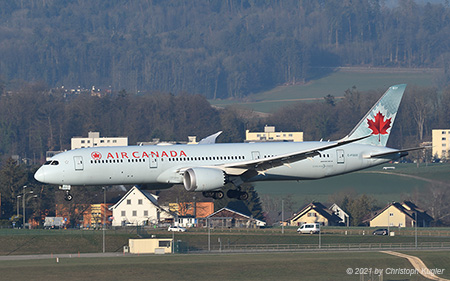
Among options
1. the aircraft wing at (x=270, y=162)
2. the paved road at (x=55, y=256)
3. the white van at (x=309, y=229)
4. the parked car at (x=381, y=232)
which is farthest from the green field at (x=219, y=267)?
the white van at (x=309, y=229)

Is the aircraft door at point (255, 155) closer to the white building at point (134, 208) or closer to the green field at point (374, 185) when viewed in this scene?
the green field at point (374, 185)

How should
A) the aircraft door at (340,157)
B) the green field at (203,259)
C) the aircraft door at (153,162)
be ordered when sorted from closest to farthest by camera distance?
the aircraft door at (153,162), the green field at (203,259), the aircraft door at (340,157)

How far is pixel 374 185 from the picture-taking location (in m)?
119

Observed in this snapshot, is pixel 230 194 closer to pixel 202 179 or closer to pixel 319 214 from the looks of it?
pixel 202 179

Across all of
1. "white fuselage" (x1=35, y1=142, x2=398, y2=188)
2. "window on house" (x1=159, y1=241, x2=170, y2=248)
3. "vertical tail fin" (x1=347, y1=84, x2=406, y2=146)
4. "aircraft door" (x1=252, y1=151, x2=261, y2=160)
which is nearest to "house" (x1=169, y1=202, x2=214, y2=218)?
"window on house" (x1=159, y1=241, x2=170, y2=248)

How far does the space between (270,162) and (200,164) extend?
19.8 feet

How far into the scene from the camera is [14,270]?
8525 centimetres

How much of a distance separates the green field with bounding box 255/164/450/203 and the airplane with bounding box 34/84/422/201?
31.2 meters

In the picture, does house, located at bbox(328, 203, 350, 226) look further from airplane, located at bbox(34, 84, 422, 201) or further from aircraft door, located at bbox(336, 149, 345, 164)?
airplane, located at bbox(34, 84, 422, 201)

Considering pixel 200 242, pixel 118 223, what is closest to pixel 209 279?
pixel 200 242

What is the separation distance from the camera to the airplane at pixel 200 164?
78500mm

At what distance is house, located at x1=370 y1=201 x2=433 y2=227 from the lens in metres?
130

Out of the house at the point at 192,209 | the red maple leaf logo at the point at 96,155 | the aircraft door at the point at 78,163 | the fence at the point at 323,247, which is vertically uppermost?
the red maple leaf logo at the point at 96,155

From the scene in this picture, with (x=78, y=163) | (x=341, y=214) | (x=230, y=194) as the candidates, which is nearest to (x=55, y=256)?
(x=78, y=163)
